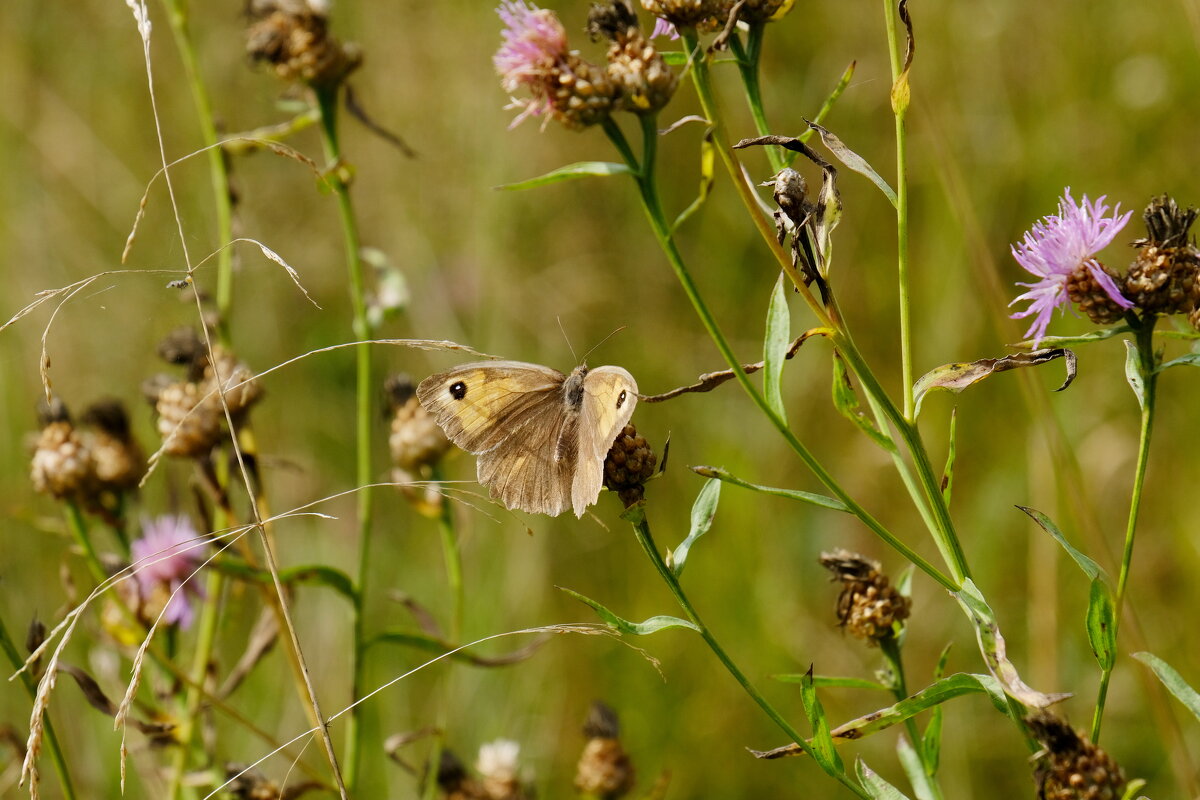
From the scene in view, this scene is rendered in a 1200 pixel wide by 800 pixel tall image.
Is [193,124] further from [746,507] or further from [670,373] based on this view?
[746,507]

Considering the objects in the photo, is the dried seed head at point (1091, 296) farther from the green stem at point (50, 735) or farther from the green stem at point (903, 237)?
the green stem at point (50, 735)

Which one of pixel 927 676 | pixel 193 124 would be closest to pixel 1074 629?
pixel 927 676

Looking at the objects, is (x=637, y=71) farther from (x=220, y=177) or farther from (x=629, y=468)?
(x=220, y=177)

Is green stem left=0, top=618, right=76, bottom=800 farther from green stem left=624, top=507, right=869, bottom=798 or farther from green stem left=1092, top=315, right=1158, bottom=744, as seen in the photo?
green stem left=1092, top=315, right=1158, bottom=744

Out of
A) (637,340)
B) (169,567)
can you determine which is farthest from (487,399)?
(637,340)

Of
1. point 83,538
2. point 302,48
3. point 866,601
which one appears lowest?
point 83,538

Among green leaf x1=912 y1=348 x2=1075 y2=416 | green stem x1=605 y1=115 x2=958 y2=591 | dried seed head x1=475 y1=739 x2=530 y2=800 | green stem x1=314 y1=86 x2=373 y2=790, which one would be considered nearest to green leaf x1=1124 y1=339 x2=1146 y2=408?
green leaf x1=912 y1=348 x2=1075 y2=416
